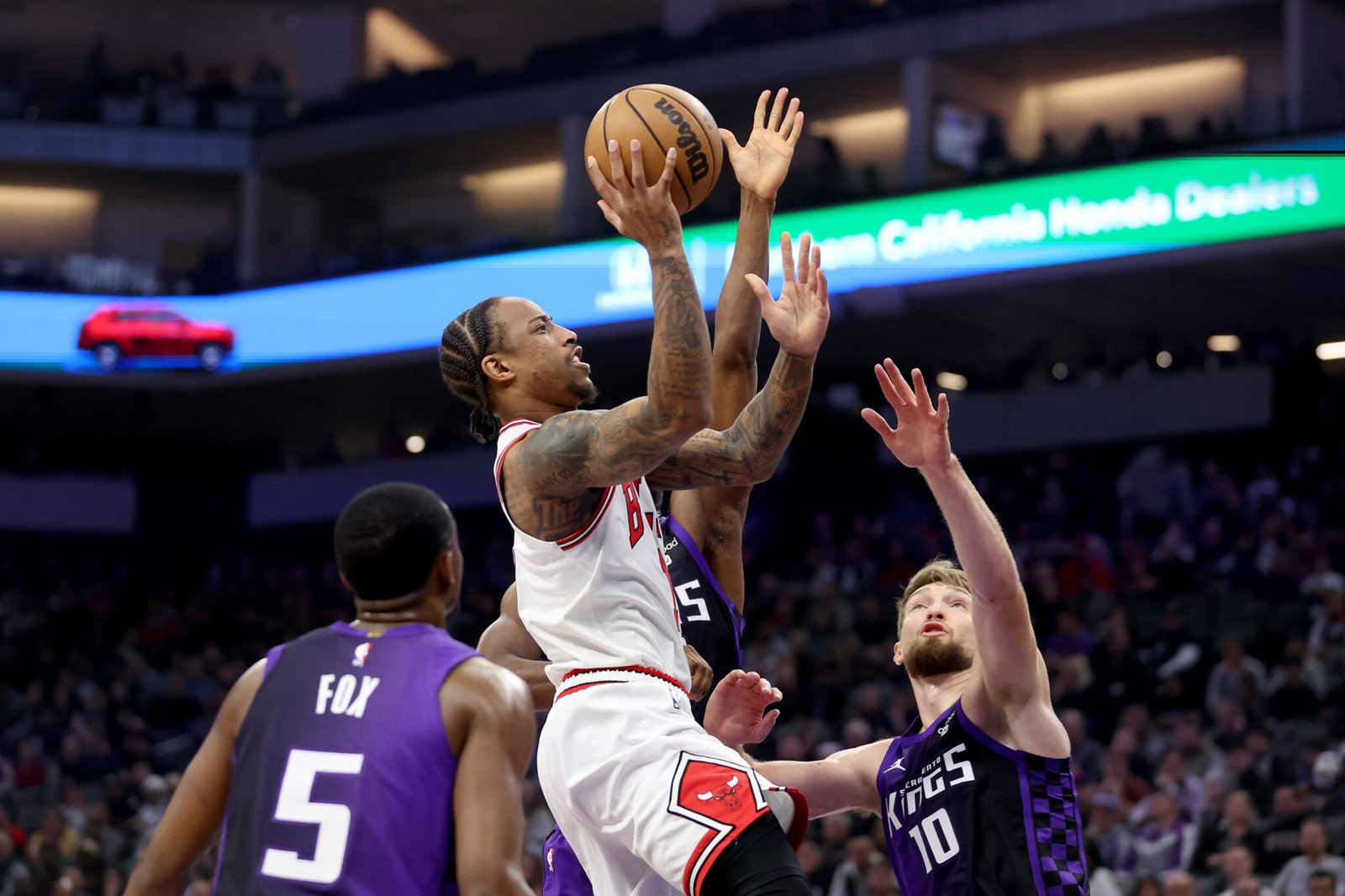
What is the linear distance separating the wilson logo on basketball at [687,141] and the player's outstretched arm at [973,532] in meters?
0.81

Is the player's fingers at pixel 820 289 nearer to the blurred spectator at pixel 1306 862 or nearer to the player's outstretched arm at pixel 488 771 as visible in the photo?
the player's outstretched arm at pixel 488 771

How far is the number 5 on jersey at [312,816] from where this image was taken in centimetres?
321

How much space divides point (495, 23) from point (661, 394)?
→ 26.5 meters

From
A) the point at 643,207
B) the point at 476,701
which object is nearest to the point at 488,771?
the point at 476,701

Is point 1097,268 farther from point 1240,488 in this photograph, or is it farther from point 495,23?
point 495,23

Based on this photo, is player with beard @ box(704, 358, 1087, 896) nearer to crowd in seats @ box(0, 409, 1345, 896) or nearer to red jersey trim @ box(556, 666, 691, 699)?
red jersey trim @ box(556, 666, 691, 699)

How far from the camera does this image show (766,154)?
468 cm

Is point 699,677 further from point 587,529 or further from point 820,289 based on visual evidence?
point 820,289

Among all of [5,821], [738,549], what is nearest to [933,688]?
[738,549]

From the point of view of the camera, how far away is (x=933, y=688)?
14.9 feet

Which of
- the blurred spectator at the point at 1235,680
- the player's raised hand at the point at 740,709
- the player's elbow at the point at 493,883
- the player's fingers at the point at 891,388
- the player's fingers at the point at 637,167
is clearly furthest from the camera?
the blurred spectator at the point at 1235,680

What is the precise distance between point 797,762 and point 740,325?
53.5 inches

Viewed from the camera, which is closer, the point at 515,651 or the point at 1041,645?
the point at 515,651

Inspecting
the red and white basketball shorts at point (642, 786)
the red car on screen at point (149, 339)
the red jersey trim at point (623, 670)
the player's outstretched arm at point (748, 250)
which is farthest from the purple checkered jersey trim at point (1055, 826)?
the red car on screen at point (149, 339)
